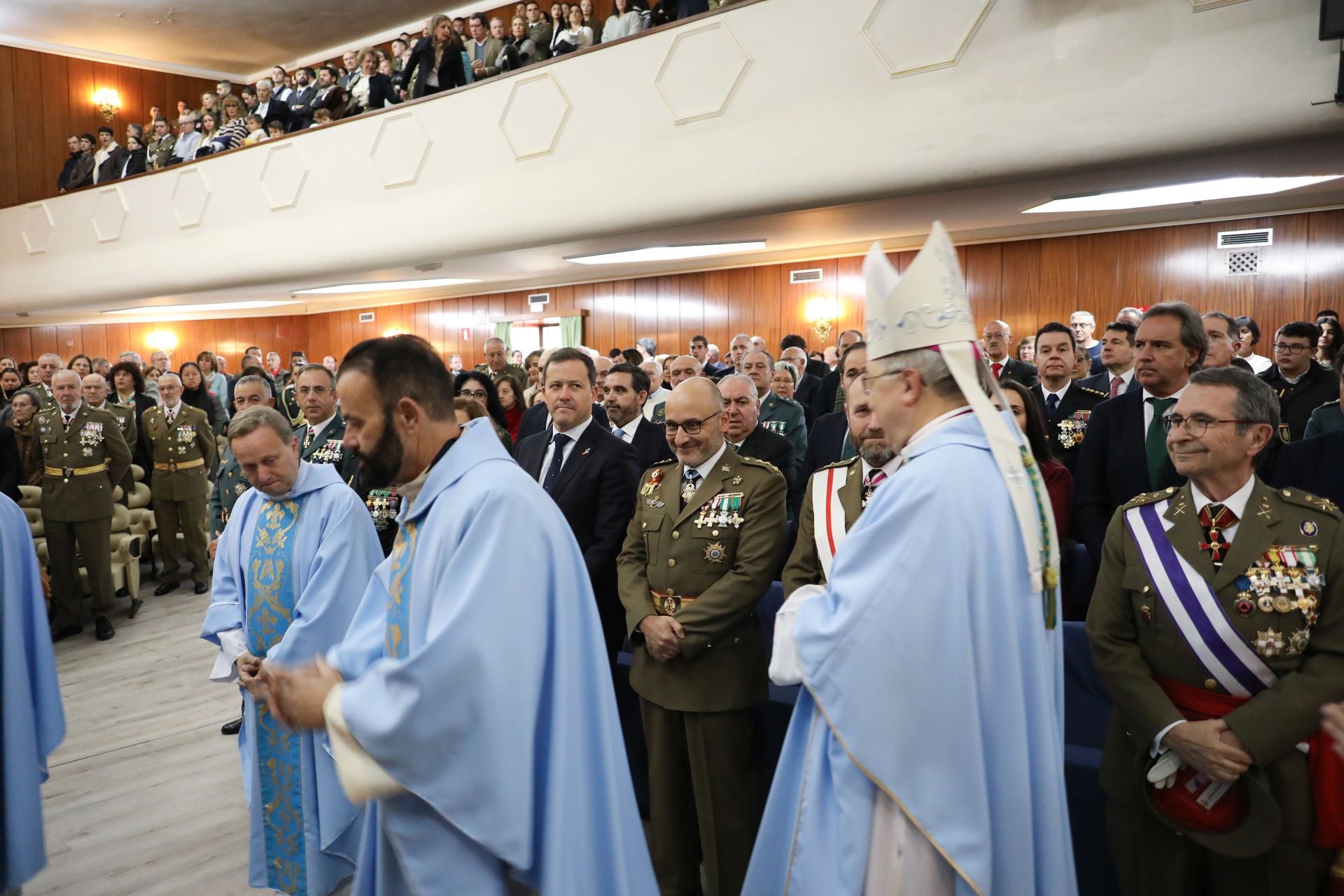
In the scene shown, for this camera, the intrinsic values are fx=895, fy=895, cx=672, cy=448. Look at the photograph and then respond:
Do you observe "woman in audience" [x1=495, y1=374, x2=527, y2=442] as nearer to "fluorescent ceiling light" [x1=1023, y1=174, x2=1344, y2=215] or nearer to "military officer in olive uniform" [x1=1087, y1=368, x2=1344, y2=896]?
"military officer in olive uniform" [x1=1087, y1=368, x2=1344, y2=896]

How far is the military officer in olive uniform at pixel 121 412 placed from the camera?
21.9 feet

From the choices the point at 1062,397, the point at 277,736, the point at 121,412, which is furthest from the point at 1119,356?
the point at 121,412

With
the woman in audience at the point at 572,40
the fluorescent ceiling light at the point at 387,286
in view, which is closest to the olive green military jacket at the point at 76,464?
the woman in audience at the point at 572,40

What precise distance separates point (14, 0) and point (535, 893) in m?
17.0

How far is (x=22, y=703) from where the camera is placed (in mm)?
2785

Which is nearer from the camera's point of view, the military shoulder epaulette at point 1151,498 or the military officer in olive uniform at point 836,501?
the military shoulder epaulette at point 1151,498

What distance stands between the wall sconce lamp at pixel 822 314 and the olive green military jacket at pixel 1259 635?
10.7 metres

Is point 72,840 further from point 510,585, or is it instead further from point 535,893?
point 510,585

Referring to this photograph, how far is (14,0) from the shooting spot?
13.5 m

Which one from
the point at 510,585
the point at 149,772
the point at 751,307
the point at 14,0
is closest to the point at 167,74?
the point at 14,0

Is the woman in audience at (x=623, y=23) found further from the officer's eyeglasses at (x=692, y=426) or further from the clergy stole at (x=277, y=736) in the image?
the clergy stole at (x=277, y=736)

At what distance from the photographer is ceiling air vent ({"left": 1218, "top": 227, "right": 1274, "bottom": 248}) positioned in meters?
9.41

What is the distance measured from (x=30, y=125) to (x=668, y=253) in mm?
11718

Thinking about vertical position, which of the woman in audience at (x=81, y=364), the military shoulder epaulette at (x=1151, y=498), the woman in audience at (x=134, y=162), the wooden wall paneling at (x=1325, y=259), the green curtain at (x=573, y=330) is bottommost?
the military shoulder epaulette at (x=1151, y=498)
